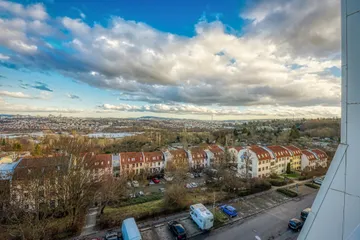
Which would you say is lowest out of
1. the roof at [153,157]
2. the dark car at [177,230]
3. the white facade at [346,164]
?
the dark car at [177,230]

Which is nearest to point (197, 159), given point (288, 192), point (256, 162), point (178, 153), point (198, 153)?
point (198, 153)

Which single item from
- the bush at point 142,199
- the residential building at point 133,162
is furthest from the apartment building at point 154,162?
the bush at point 142,199

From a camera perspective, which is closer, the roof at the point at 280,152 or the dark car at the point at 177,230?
the dark car at the point at 177,230

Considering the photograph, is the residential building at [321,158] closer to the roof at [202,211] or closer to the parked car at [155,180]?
the parked car at [155,180]

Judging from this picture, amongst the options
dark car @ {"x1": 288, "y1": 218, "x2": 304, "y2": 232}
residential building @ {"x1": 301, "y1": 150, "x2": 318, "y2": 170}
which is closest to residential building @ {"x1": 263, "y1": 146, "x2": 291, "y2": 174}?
residential building @ {"x1": 301, "y1": 150, "x2": 318, "y2": 170}

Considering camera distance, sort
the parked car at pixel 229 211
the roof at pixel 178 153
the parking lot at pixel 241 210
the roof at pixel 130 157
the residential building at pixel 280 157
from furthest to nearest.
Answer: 1. the roof at pixel 178 153
2. the residential building at pixel 280 157
3. the roof at pixel 130 157
4. the parked car at pixel 229 211
5. the parking lot at pixel 241 210

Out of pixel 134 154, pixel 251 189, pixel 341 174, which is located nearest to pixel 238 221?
pixel 251 189

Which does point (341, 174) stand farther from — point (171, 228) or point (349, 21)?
point (171, 228)
